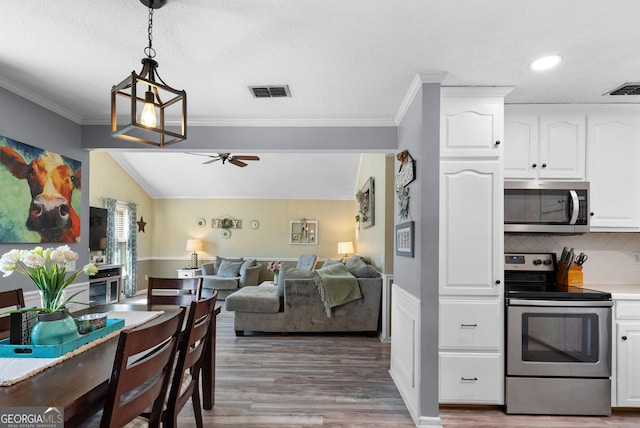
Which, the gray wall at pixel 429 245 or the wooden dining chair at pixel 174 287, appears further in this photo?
the wooden dining chair at pixel 174 287

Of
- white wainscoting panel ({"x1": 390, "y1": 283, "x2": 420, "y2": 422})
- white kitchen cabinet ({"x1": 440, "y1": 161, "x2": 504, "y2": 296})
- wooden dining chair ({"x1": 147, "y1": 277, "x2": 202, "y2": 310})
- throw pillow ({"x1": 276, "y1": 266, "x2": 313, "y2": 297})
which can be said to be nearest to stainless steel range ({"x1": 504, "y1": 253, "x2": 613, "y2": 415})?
white kitchen cabinet ({"x1": 440, "y1": 161, "x2": 504, "y2": 296})

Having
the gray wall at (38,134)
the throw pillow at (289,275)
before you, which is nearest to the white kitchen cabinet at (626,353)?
the throw pillow at (289,275)

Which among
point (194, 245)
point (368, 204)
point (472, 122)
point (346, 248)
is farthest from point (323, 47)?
point (194, 245)

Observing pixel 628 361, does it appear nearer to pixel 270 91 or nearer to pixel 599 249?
pixel 599 249

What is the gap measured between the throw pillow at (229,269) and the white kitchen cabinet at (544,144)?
20.5 feet

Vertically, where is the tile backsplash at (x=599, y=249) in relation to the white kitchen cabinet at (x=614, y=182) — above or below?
below

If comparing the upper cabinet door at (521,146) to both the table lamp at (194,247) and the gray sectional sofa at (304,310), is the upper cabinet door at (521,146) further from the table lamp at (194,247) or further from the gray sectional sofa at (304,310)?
the table lamp at (194,247)

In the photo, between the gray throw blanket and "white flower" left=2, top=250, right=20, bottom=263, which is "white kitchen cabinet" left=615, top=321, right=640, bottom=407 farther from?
"white flower" left=2, top=250, right=20, bottom=263

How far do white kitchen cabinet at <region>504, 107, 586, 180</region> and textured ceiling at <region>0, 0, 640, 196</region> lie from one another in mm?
144

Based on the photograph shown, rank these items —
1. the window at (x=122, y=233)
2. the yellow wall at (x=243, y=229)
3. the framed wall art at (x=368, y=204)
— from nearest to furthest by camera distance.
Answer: the framed wall art at (x=368, y=204) < the window at (x=122, y=233) < the yellow wall at (x=243, y=229)

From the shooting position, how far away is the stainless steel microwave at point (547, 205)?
3096mm

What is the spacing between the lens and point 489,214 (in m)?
2.85

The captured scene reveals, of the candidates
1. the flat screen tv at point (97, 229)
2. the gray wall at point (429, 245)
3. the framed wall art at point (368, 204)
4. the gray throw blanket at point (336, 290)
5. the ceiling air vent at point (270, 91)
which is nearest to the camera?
the gray wall at point (429, 245)

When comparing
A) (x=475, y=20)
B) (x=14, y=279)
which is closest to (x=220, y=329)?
(x=14, y=279)
